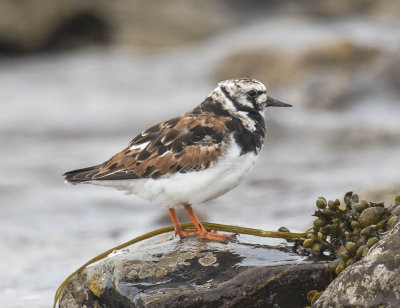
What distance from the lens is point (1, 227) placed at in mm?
7883

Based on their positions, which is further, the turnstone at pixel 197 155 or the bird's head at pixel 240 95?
the bird's head at pixel 240 95

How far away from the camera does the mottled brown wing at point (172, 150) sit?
164 inches

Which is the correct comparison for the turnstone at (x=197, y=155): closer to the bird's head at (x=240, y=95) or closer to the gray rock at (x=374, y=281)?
the bird's head at (x=240, y=95)

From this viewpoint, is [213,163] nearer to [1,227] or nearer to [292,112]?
[1,227]

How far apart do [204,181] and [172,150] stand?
0.31m

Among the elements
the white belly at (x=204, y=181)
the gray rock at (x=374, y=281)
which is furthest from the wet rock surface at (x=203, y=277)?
the gray rock at (x=374, y=281)

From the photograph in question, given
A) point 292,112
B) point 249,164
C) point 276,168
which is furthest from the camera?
point 292,112

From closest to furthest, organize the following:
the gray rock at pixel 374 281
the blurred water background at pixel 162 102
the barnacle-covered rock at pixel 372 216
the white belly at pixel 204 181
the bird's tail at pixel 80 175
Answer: the gray rock at pixel 374 281
the barnacle-covered rock at pixel 372 216
the white belly at pixel 204 181
the bird's tail at pixel 80 175
the blurred water background at pixel 162 102

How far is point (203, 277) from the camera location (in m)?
3.78

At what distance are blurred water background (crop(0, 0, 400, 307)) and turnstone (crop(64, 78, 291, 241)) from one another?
2.76 feet

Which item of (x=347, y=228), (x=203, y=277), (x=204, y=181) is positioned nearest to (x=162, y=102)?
(x=204, y=181)

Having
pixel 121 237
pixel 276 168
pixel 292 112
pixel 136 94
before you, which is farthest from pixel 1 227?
pixel 136 94

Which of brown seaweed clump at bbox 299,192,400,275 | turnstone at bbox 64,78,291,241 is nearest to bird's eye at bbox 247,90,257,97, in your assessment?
turnstone at bbox 64,78,291,241

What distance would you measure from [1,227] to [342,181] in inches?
155
